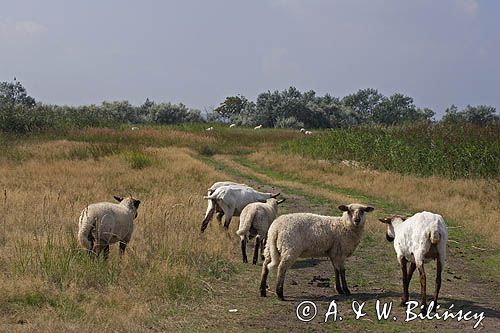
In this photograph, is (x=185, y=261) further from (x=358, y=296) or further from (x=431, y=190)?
(x=431, y=190)

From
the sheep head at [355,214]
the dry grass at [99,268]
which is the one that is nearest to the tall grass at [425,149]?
the dry grass at [99,268]

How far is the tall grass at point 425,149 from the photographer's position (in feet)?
73.9

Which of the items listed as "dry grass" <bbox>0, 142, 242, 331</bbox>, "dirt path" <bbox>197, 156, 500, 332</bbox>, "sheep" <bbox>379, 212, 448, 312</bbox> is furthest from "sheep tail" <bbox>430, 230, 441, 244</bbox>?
"dry grass" <bbox>0, 142, 242, 331</bbox>

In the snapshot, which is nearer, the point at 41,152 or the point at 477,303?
the point at 477,303

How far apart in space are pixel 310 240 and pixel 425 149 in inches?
667

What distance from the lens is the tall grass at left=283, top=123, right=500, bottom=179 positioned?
22531 mm

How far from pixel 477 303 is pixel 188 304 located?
4151 millimetres

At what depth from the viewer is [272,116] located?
78062 millimetres

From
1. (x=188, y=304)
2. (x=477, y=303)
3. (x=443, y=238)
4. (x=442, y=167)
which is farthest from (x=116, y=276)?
(x=442, y=167)

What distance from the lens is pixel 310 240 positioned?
918cm

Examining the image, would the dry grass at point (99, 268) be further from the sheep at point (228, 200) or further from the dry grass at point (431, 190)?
the dry grass at point (431, 190)

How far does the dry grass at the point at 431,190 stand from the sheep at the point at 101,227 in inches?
325

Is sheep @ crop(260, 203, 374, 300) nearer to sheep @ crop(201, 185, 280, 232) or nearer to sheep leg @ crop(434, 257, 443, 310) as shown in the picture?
sheep leg @ crop(434, 257, 443, 310)

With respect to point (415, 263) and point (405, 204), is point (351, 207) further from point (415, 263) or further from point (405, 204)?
point (405, 204)
